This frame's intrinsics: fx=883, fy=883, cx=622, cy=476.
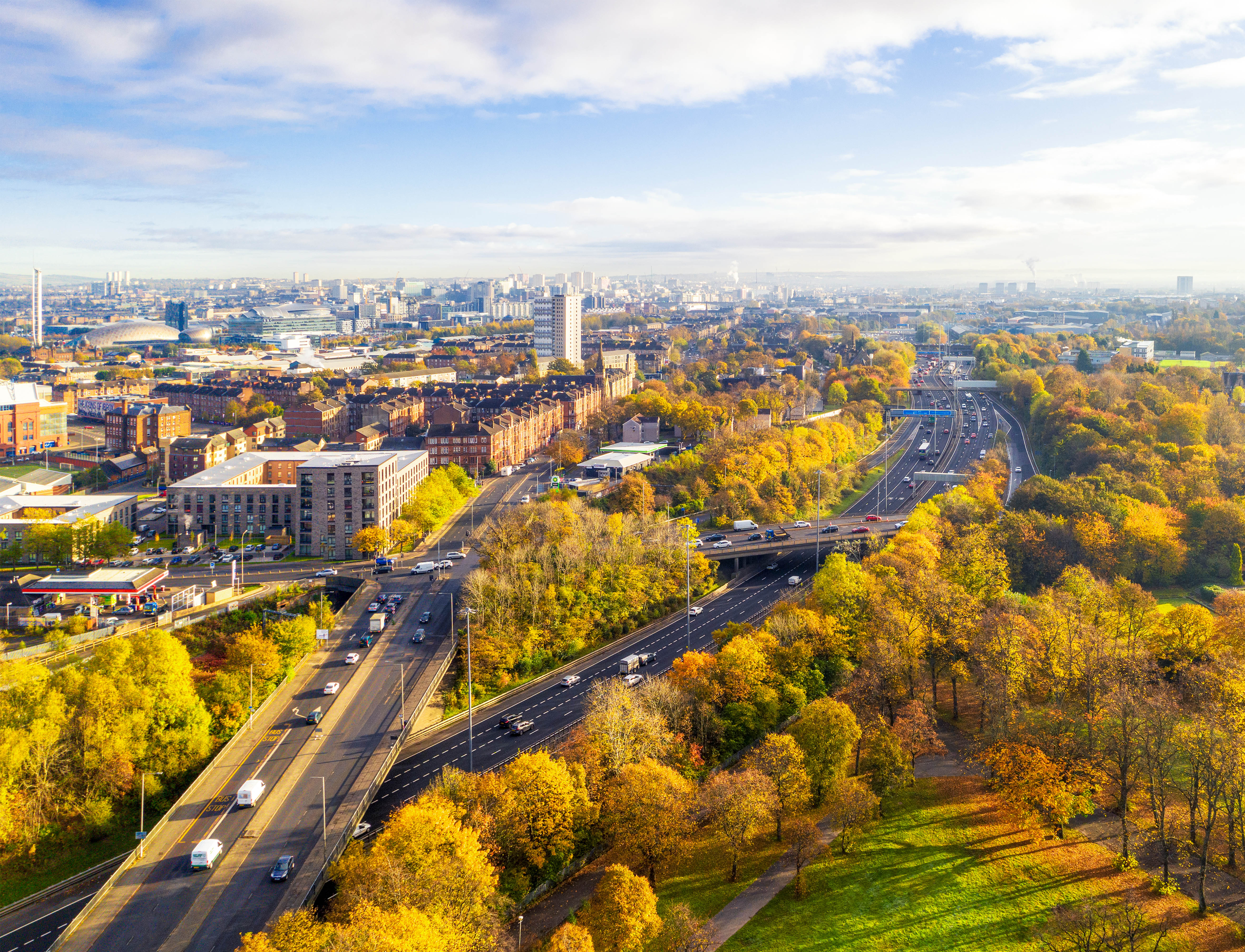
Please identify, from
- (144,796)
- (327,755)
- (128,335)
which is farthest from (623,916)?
(128,335)

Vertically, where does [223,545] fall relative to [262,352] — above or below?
below

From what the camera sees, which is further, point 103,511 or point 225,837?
point 103,511

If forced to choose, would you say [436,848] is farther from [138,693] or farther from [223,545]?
[223,545]

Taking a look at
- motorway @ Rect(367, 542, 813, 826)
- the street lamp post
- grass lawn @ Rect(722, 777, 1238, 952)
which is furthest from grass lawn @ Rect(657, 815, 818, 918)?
the street lamp post

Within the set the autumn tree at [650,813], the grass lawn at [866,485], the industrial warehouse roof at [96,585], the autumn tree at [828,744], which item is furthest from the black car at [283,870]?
the grass lawn at [866,485]

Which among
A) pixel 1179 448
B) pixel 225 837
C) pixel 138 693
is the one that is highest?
pixel 1179 448

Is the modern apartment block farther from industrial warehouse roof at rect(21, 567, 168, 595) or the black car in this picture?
the black car

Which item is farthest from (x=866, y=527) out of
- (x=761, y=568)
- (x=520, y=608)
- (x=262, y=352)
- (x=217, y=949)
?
(x=262, y=352)
